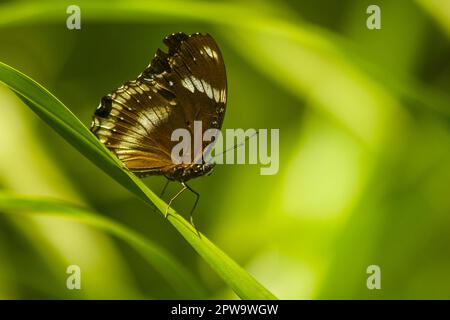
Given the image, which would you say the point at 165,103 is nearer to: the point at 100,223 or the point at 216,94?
the point at 216,94

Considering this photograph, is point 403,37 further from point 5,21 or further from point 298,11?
point 5,21

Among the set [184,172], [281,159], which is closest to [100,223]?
[184,172]

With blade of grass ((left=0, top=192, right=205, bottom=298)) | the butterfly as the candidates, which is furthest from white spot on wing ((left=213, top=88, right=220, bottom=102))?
blade of grass ((left=0, top=192, right=205, bottom=298))

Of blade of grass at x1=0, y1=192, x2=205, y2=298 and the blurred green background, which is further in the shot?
the blurred green background

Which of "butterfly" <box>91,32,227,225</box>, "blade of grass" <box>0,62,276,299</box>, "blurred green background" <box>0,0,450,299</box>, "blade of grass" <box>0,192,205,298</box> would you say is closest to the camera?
"blade of grass" <box>0,62,276,299</box>

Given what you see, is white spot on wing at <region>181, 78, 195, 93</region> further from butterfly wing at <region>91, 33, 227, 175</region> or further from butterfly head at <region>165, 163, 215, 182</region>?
butterfly head at <region>165, 163, 215, 182</region>

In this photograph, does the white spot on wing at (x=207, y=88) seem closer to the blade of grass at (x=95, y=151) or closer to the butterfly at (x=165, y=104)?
the butterfly at (x=165, y=104)

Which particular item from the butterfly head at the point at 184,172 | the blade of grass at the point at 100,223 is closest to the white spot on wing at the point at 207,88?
the butterfly head at the point at 184,172
